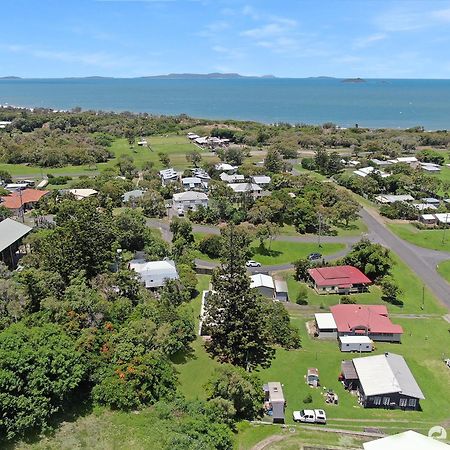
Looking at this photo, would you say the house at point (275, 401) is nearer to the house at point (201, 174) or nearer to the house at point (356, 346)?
the house at point (356, 346)

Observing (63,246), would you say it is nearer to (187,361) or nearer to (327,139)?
(187,361)

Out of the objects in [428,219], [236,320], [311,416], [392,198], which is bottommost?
[311,416]

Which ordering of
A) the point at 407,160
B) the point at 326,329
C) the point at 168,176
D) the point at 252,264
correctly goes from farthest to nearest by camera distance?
the point at 407,160 < the point at 168,176 < the point at 252,264 < the point at 326,329

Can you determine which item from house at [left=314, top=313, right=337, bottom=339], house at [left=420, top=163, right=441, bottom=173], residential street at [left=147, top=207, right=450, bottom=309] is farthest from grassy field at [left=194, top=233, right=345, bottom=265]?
house at [left=420, top=163, right=441, bottom=173]

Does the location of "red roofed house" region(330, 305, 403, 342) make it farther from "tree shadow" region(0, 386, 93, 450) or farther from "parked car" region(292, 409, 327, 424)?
"tree shadow" region(0, 386, 93, 450)

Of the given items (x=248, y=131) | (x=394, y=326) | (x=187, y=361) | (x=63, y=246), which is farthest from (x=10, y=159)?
(x=394, y=326)

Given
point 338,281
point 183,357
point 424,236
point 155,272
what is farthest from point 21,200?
point 424,236

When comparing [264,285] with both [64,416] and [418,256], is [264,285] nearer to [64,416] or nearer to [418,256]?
[418,256]
